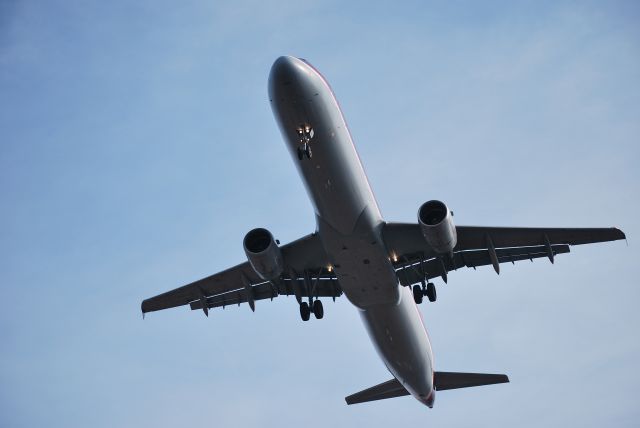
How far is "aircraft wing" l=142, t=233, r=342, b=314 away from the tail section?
5.69 metres

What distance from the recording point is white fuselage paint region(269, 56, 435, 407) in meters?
23.2

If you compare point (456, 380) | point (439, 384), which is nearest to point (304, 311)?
point (439, 384)

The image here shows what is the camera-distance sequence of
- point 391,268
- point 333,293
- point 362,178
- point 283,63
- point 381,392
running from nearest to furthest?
point 283,63 < point 362,178 < point 391,268 < point 333,293 < point 381,392

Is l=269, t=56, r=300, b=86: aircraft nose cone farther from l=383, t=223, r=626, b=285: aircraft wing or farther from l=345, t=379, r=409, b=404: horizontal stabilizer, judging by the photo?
l=345, t=379, r=409, b=404: horizontal stabilizer

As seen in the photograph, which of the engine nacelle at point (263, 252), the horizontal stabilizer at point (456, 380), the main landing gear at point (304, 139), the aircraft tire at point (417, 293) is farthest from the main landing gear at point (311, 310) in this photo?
the main landing gear at point (304, 139)

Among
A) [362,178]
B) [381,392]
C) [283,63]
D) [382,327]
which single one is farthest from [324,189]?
[381,392]

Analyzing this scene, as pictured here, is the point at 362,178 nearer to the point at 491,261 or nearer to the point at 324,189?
the point at 324,189

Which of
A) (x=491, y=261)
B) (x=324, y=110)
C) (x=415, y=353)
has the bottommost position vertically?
(x=415, y=353)

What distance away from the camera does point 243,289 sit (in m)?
32.0

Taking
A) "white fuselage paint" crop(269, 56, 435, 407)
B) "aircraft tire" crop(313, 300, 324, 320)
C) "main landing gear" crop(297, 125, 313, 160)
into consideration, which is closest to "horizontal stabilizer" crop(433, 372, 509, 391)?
"white fuselage paint" crop(269, 56, 435, 407)

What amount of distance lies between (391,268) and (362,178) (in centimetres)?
370

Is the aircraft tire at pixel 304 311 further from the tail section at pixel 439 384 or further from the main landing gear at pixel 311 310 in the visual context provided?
the tail section at pixel 439 384

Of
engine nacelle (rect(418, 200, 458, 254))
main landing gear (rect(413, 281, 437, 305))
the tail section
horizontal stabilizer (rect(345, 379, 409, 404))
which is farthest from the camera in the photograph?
horizontal stabilizer (rect(345, 379, 409, 404))

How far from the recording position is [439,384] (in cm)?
3344
